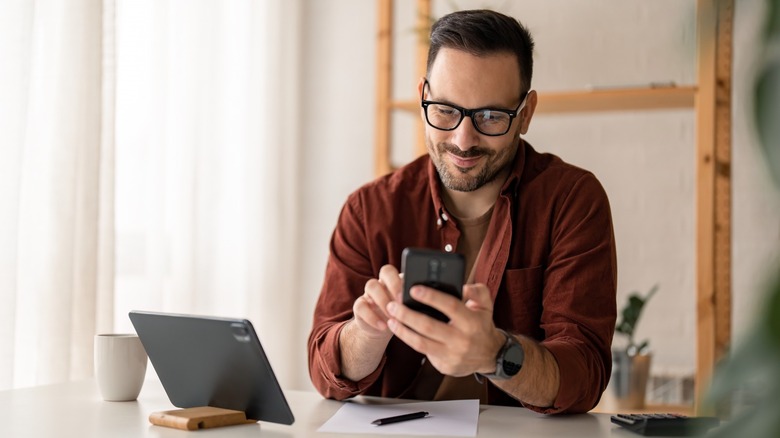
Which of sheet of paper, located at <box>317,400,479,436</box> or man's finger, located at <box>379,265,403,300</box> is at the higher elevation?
man's finger, located at <box>379,265,403,300</box>

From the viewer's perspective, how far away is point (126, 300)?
7.95 ft

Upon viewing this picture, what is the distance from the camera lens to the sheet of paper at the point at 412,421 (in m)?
1.08

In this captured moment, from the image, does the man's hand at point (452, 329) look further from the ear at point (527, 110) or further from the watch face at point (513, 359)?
the ear at point (527, 110)

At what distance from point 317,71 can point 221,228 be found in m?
0.99

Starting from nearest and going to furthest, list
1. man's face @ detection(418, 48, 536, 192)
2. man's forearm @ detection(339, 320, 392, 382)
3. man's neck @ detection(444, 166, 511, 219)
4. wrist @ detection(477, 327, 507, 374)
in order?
wrist @ detection(477, 327, 507, 374)
man's forearm @ detection(339, 320, 392, 382)
man's face @ detection(418, 48, 536, 192)
man's neck @ detection(444, 166, 511, 219)

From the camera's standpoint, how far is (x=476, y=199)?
171 centimetres

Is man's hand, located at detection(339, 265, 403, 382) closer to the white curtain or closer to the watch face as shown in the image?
the watch face

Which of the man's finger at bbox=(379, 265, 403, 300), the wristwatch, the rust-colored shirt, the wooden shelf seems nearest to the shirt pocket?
the rust-colored shirt

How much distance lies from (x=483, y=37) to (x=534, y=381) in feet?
2.24

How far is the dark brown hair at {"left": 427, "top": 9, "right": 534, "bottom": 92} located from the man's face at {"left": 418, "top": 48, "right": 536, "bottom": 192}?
0.02 metres

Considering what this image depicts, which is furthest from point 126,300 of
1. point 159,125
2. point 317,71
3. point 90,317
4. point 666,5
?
point 666,5

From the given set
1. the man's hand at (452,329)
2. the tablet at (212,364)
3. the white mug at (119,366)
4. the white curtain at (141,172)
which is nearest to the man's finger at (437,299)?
the man's hand at (452,329)

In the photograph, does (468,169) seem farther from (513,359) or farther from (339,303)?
(513,359)

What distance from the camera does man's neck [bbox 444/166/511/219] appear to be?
1692 mm
